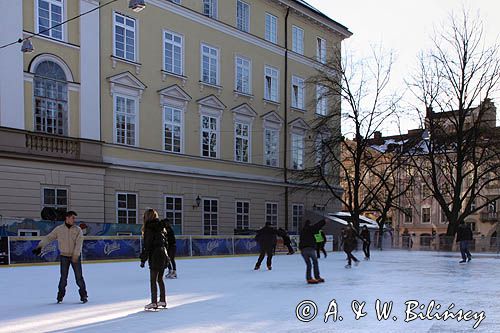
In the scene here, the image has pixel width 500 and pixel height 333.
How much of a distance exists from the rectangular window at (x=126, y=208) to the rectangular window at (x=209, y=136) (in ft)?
20.1

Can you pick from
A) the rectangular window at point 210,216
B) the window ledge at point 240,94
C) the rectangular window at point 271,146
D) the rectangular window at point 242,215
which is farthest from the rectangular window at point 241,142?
the rectangular window at point 210,216

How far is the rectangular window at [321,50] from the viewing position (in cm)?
4584

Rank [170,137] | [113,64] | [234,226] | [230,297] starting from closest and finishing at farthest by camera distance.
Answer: [230,297]
[113,64]
[170,137]
[234,226]

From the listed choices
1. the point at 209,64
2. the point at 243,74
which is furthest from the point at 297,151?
the point at 209,64

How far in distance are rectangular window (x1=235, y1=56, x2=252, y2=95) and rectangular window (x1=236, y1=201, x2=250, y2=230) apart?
7206mm

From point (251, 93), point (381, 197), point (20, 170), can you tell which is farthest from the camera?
point (381, 197)

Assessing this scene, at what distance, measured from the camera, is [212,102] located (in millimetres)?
35688

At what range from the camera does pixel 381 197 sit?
51.0 m

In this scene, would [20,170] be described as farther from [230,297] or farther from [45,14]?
[230,297]

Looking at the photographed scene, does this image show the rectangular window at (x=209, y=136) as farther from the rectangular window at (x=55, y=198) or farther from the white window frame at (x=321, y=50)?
the white window frame at (x=321, y=50)

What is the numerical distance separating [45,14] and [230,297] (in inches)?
738

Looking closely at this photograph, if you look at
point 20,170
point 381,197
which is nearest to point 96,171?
point 20,170

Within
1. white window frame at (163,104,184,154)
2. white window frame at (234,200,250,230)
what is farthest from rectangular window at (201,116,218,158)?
white window frame at (234,200,250,230)

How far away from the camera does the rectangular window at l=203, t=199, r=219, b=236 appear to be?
34.5m
